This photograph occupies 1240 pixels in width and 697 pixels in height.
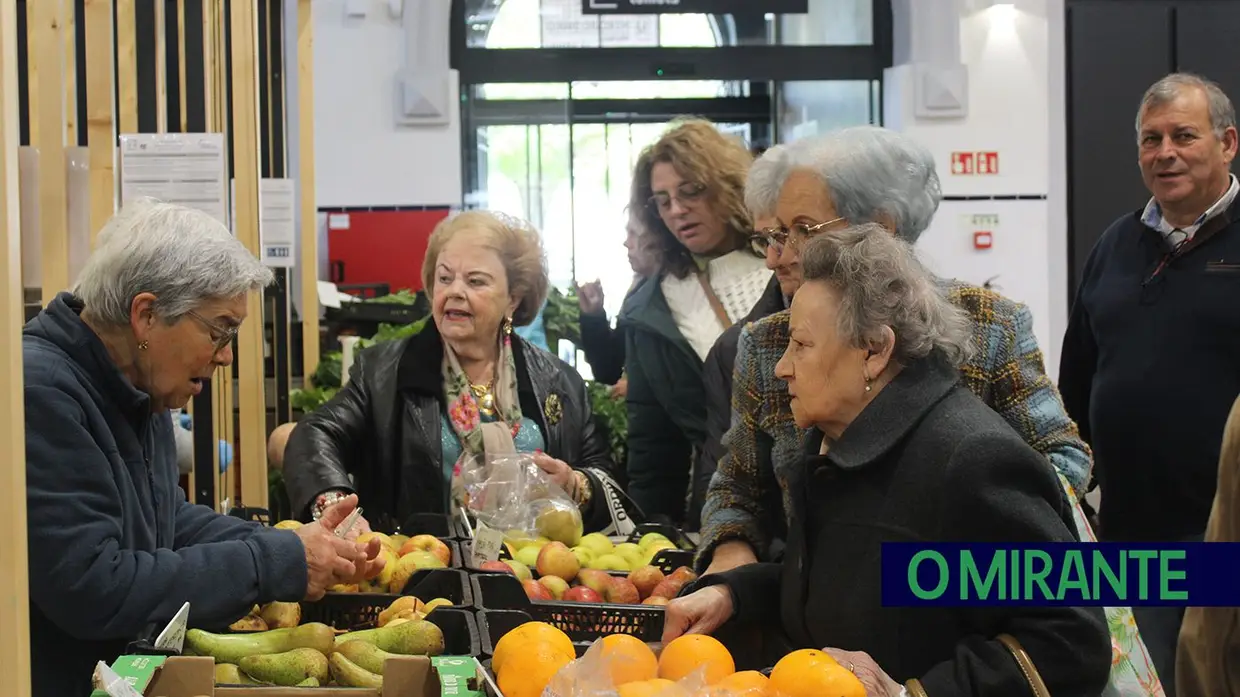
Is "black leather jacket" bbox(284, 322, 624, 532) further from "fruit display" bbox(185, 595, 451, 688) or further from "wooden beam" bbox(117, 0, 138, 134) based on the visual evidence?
"fruit display" bbox(185, 595, 451, 688)

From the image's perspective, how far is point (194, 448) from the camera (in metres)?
3.88

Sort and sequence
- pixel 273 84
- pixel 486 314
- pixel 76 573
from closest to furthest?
pixel 76 573
pixel 486 314
pixel 273 84

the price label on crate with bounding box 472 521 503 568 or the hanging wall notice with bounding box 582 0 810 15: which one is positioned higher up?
the hanging wall notice with bounding box 582 0 810 15

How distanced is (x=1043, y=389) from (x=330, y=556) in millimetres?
1195

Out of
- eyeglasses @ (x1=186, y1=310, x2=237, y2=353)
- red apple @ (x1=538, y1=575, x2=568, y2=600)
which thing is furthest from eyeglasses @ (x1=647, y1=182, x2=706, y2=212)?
eyeglasses @ (x1=186, y1=310, x2=237, y2=353)

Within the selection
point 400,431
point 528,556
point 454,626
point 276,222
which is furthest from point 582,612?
point 276,222

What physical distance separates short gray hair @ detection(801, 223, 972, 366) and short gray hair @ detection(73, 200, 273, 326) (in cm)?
98

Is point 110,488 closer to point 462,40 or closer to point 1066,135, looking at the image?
point 462,40

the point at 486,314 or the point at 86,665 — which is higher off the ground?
the point at 486,314


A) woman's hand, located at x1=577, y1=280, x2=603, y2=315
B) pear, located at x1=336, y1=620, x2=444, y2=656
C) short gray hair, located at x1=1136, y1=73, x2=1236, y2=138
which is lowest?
pear, located at x1=336, y1=620, x2=444, y2=656

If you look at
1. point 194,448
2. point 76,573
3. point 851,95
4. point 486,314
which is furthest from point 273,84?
point 851,95

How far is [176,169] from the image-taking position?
3482mm

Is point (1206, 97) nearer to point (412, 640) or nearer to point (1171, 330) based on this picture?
point (1171, 330)

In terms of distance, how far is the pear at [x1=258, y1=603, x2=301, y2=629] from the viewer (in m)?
2.23
